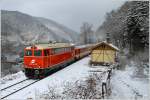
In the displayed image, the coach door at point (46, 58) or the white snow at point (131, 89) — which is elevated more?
the coach door at point (46, 58)

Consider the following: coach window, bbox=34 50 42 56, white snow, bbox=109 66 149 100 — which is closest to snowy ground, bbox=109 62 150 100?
white snow, bbox=109 66 149 100

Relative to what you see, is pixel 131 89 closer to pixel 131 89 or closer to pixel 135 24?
pixel 131 89

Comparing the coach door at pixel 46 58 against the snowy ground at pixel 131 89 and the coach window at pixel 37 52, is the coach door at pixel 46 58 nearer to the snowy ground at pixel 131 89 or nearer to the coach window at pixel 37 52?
the coach window at pixel 37 52

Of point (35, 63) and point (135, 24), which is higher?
point (135, 24)

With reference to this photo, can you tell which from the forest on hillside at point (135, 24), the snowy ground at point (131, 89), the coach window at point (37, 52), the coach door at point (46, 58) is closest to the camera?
the snowy ground at point (131, 89)

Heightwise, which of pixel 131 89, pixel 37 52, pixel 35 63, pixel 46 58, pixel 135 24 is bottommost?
pixel 131 89

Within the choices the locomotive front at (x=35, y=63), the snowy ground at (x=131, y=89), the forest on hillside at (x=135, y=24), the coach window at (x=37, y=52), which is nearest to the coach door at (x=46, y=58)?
the locomotive front at (x=35, y=63)

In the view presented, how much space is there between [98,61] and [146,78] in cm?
1109

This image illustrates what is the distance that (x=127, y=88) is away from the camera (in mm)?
18406

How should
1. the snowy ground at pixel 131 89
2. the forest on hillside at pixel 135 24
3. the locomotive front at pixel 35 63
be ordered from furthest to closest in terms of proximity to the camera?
the locomotive front at pixel 35 63 → the forest on hillside at pixel 135 24 → the snowy ground at pixel 131 89

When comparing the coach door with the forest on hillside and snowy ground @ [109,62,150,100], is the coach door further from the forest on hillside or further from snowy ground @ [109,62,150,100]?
the forest on hillside

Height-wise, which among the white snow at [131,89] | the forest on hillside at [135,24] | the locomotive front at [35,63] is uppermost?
the forest on hillside at [135,24]

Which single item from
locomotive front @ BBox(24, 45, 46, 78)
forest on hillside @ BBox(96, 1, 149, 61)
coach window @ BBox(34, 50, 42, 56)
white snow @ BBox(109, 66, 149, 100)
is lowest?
white snow @ BBox(109, 66, 149, 100)

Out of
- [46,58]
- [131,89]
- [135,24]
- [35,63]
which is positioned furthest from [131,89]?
[135,24]
